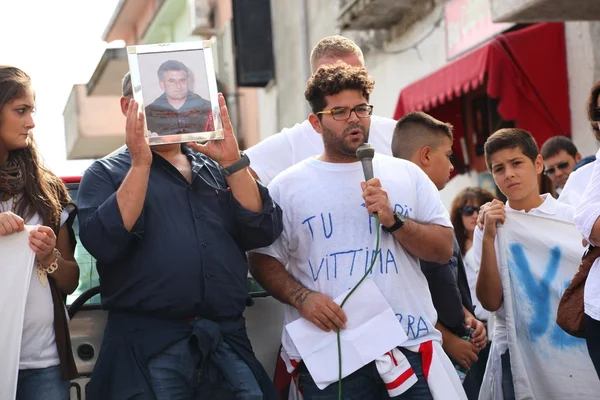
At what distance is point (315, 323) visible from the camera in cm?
417

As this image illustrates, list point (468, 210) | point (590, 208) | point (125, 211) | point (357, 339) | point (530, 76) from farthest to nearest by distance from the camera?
point (530, 76) < point (468, 210) < point (357, 339) < point (590, 208) < point (125, 211)

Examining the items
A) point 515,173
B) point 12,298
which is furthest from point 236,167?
point 515,173

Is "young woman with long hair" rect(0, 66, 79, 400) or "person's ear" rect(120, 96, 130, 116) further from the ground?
"person's ear" rect(120, 96, 130, 116)

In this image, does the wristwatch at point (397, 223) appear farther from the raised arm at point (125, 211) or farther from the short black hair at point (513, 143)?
the short black hair at point (513, 143)

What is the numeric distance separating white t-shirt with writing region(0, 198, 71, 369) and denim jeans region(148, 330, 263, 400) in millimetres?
465

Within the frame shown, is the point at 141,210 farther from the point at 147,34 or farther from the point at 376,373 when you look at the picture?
the point at 147,34

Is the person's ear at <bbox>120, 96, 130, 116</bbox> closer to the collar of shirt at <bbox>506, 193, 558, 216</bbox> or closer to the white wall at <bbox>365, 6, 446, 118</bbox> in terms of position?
the collar of shirt at <bbox>506, 193, 558, 216</bbox>

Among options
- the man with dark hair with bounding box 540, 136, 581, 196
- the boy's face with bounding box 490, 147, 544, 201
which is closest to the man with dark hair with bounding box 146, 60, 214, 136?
the boy's face with bounding box 490, 147, 544, 201

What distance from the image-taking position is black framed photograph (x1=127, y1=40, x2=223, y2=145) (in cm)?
396

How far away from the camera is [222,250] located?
4.08 meters

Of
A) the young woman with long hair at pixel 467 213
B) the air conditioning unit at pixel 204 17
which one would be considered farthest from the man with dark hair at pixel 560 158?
the air conditioning unit at pixel 204 17

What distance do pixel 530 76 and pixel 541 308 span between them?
4.63 meters

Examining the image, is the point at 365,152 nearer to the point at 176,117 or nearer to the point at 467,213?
the point at 176,117

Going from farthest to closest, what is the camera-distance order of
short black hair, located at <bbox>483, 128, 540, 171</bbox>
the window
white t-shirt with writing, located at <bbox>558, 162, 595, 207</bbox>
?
white t-shirt with writing, located at <bbox>558, 162, 595, 207</bbox> < short black hair, located at <bbox>483, 128, 540, 171</bbox> < the window
